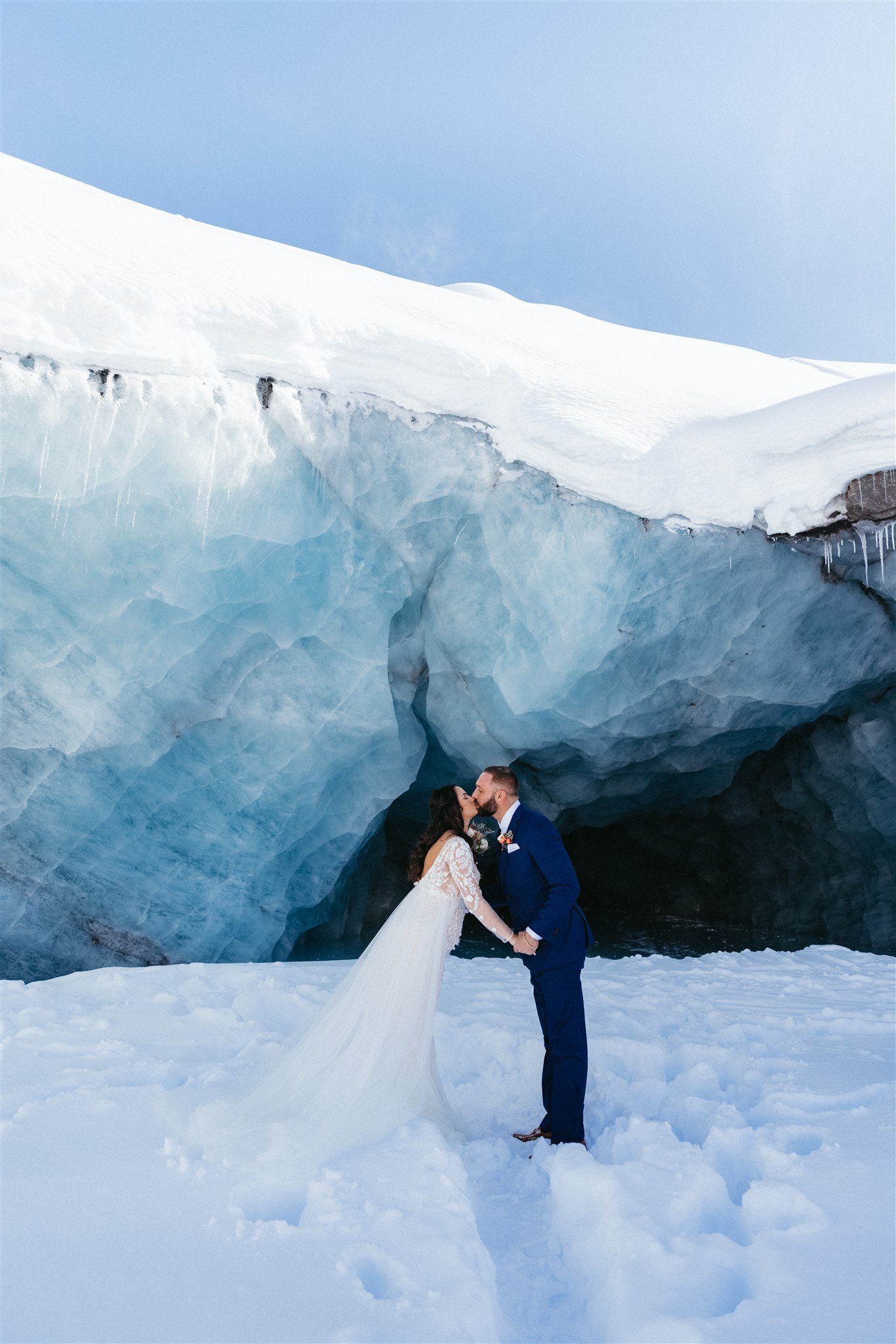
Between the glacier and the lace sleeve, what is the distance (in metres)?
2.44

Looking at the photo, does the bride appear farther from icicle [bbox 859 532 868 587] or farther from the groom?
icicle [bbox 859 532 868 587]

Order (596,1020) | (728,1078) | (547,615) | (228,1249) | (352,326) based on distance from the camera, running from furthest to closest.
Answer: (547,615), (352,326), (596,1020), (728,1078), (228,1249)

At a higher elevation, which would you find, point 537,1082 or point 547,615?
point 547,615

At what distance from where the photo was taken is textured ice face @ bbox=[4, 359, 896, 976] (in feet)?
15.3

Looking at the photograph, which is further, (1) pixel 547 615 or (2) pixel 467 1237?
(1) pixel 547 615

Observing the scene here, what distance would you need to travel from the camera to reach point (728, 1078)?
3.38 m

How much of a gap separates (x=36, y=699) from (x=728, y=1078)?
3967mm

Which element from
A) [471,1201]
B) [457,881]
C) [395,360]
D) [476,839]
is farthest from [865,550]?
[471,1201]

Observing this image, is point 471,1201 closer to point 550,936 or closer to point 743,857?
point 550,936

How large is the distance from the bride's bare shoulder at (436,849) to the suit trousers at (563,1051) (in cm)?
56

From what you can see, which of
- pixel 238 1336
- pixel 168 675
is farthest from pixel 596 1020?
pixel 168 675

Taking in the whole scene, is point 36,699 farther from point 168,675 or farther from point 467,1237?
point 467,1237

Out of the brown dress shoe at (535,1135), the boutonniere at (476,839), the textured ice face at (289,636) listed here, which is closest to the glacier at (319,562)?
the textured ice face at (289,636)

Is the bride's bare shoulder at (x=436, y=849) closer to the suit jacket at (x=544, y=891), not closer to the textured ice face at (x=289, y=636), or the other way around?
the suit jacket at (x=544, y=891)
